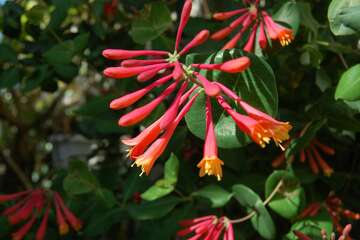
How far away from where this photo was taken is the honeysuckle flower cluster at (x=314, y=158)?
1.18m

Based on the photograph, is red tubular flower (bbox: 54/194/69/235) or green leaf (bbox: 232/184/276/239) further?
red tubular flower (bbox: 54/194/69/235)

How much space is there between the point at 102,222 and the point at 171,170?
216 mm

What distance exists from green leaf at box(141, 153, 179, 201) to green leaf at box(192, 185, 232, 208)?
0.19 ft

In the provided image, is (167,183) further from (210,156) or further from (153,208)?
(210,156)

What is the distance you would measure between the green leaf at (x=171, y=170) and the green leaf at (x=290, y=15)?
0.34 metres

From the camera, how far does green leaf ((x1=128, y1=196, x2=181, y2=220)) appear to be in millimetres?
1189

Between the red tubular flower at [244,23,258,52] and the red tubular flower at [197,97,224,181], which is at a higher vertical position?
the red tubular flower at [244,23,258,52]

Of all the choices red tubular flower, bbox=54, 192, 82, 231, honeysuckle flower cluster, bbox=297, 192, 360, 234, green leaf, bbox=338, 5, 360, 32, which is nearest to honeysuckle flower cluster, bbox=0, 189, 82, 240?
red tubular flower, bbox=54, 192, 82, 231


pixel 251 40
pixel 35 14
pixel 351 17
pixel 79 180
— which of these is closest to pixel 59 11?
pixel 35 14

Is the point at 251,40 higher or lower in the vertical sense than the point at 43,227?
higher

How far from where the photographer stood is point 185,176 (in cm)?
129

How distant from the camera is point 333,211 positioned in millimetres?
1151

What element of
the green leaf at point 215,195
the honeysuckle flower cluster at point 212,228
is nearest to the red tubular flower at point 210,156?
the honeysuckle flower cluster at point 212,228

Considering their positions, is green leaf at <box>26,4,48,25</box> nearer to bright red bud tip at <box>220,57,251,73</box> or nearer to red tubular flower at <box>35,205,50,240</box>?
red tubular flower at <box>35,205,50,240</box>
